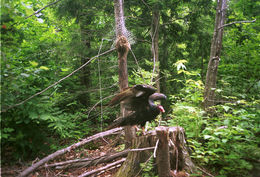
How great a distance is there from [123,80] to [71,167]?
228 cm

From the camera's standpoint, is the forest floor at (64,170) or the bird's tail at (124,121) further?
the bird's tail at (124,121)

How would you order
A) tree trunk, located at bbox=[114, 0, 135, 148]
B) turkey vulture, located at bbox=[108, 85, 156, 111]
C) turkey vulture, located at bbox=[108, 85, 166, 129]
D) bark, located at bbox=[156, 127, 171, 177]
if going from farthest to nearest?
tree trunk, located at bbox=[114, 0, 135, 148] → turkey vulture, located at bbox=[108, 85, 166, 129] → turkey vulture, located at bbox=[108, 85, 156, 111] → bark, located at bbox=[156, 127, 171, 177]

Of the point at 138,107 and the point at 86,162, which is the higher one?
the point at 138,107

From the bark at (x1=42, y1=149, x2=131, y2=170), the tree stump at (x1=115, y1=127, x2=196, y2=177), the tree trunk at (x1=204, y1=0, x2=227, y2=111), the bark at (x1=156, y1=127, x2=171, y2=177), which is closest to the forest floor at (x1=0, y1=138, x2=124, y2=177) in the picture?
the bark at (x1=42, y1=149, x2=131, y2=170)

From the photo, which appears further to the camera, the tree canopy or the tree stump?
the tree stump

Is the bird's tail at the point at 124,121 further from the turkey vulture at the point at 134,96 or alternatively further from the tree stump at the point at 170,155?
the tree stump at the point at 170,155

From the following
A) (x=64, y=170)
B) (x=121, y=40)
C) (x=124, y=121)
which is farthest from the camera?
(x=64, y=170)

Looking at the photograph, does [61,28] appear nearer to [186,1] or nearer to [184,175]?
[186,1]

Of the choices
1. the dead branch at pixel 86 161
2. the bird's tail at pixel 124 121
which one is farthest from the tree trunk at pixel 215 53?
the dead branch at pixel 86 161

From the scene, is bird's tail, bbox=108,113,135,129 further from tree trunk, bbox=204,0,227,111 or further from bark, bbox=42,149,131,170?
tree trunk, bbox=204,0,227,111

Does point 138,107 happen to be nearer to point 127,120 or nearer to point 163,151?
point 127,120

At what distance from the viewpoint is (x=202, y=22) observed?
20.5 ft

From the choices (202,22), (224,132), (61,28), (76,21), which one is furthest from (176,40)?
(224,132)

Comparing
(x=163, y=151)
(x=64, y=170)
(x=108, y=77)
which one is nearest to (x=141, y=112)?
(x=163, y=151)
